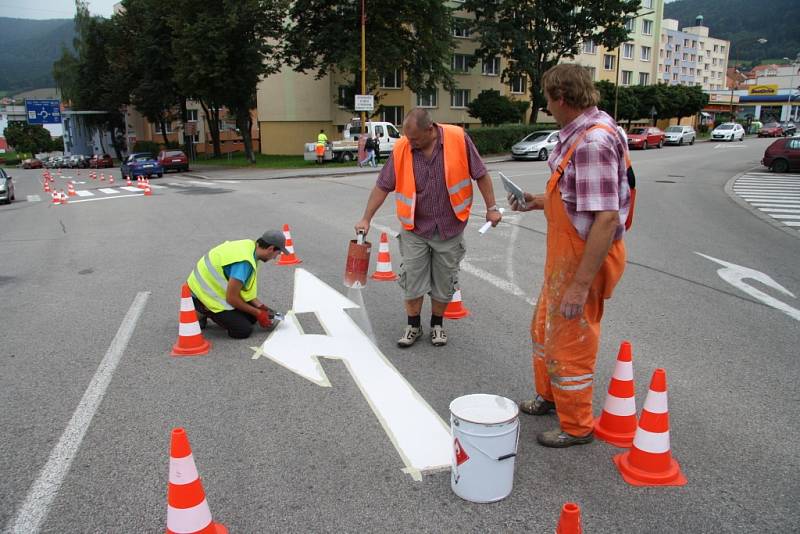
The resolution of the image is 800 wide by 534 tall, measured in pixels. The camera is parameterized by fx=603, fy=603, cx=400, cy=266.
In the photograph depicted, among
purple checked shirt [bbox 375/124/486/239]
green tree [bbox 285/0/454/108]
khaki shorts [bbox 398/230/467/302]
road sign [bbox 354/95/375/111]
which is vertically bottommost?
khaki shorts [bbox 398/230/467/302]

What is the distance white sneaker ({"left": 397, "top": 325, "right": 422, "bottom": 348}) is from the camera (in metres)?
5.13

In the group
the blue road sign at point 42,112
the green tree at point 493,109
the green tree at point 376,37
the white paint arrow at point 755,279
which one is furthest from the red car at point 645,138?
the blue road sign at point 42,112

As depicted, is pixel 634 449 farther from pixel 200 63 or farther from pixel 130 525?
pixel 200 63

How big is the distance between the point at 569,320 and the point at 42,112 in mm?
66365

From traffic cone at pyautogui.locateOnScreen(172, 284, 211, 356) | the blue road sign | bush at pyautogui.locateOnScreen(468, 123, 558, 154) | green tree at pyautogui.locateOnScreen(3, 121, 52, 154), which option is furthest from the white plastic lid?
green tree at pyautogui.locateOnScreen(3, 121, 52, 154)

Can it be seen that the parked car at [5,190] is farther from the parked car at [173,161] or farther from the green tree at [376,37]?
the green tree at [376,37]

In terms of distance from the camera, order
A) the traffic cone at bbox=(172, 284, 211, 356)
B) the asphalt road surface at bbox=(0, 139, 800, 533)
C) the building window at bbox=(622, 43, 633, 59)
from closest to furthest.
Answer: the asphalt road surface at bbox=(0, 139, 800, 533), the traffic cone at bbox=(172, 284, 211, 356), the building window at bbox=(622, 43, 633, 59)

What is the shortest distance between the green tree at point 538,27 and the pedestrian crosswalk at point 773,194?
20310 mm

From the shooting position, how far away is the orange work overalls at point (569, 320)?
3258 mm

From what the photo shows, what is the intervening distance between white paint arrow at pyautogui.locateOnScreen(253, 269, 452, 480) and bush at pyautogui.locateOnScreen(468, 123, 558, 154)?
3223 centimetres

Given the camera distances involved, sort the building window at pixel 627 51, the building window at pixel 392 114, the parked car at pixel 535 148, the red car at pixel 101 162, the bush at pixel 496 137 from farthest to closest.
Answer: the building window at pixel 627 51 → the red car at pixel 101 162 → the building window at pixel 392 114 → the bush at pixel 496 137 → the parked car at pixel 535 148

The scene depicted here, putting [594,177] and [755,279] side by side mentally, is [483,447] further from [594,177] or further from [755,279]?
[755,279]

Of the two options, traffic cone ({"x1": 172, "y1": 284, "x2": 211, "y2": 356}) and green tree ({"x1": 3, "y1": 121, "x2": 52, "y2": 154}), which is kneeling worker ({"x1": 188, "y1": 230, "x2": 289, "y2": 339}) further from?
green tree ({"x1": 3, "y1": 121, "x2": 52, "y2": 154})

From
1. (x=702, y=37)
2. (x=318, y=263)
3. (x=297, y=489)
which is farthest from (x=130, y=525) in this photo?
(x=702, y=37)
